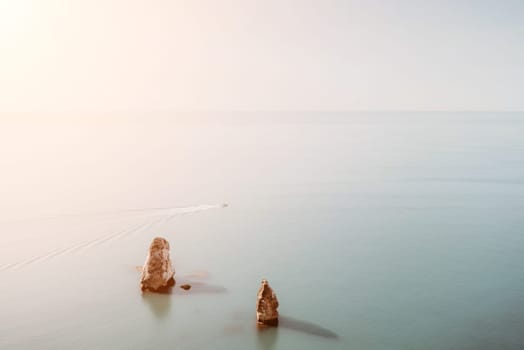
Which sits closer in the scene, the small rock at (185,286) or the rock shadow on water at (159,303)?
the rock shadow on water at (159,303)

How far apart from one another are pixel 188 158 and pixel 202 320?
107149mm

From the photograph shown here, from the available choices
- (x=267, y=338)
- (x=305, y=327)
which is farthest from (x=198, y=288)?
(x=305, y=327)

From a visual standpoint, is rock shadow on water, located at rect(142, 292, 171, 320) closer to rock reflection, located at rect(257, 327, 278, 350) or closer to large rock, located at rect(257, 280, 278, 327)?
large rock, located at rect(257, 280, 278, 327)

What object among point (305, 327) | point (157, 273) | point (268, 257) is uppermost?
point (268, 257)

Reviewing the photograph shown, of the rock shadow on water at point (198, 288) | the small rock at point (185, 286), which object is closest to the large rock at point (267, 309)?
the rock shadow on water at point (198, 288)

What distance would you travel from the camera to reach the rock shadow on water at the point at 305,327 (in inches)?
1427

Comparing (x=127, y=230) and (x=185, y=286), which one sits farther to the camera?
(x=127, y=230)

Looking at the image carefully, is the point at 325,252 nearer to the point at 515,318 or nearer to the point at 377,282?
the point at 377,282

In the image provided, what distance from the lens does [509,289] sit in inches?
1745

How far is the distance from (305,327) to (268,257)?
675 inches

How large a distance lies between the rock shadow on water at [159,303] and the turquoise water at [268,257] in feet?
0.48

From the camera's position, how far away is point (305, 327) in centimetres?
3697

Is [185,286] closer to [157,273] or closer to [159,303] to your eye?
[157,273]

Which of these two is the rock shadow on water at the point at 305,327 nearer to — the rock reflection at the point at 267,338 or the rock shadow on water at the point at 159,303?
the rock reflection at the point at 267,338
